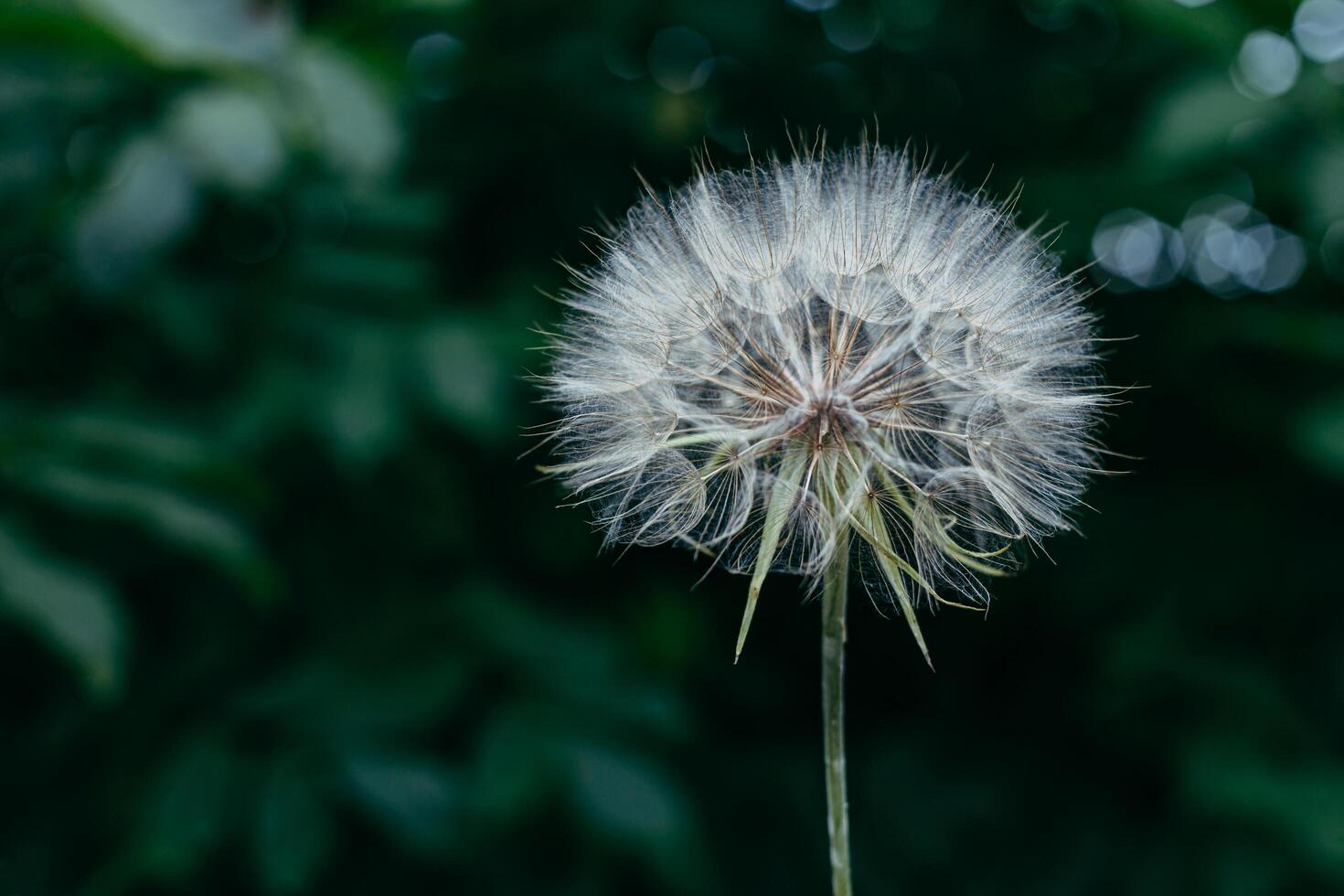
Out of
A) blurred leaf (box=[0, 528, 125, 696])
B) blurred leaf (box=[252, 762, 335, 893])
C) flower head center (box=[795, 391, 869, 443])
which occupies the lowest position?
blurred leaf (box=[252, 762, 335, 893])

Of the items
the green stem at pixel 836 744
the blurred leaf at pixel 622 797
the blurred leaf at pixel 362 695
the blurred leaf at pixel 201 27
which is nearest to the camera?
the green stem at pixel 836 744

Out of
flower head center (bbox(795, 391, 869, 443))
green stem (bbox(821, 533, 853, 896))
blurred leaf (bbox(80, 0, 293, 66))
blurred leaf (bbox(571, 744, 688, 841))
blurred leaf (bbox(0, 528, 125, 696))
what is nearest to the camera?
green stem (bbox(821, 533, 853, 896))

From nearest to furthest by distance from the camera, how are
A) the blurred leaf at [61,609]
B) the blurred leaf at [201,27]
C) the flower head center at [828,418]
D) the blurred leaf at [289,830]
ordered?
the flower head center at [828,418] < the blurred leaf at [61,609] < the blurred leaf at [201,27] < the blurred leaf at [289,830]

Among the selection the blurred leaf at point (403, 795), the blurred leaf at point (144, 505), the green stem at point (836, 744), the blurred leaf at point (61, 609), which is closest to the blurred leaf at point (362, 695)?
the blurred leaf at point (403, 795)

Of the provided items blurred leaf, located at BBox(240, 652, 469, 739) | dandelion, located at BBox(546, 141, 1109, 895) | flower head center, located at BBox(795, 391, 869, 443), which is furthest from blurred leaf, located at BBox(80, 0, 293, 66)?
blurred leaf, located at BBox(240, 652, 469, 739)

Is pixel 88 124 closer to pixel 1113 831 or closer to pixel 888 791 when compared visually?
pixel 888 791

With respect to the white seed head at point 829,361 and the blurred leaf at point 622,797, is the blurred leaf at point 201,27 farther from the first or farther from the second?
the blurred leaf at point 622,797

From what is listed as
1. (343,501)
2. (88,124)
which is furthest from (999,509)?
(343,501)

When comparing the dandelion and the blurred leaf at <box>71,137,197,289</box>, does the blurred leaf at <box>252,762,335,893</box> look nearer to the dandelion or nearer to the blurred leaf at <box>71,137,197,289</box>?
the blurred leaf at <box>71,137,197,289</box>
